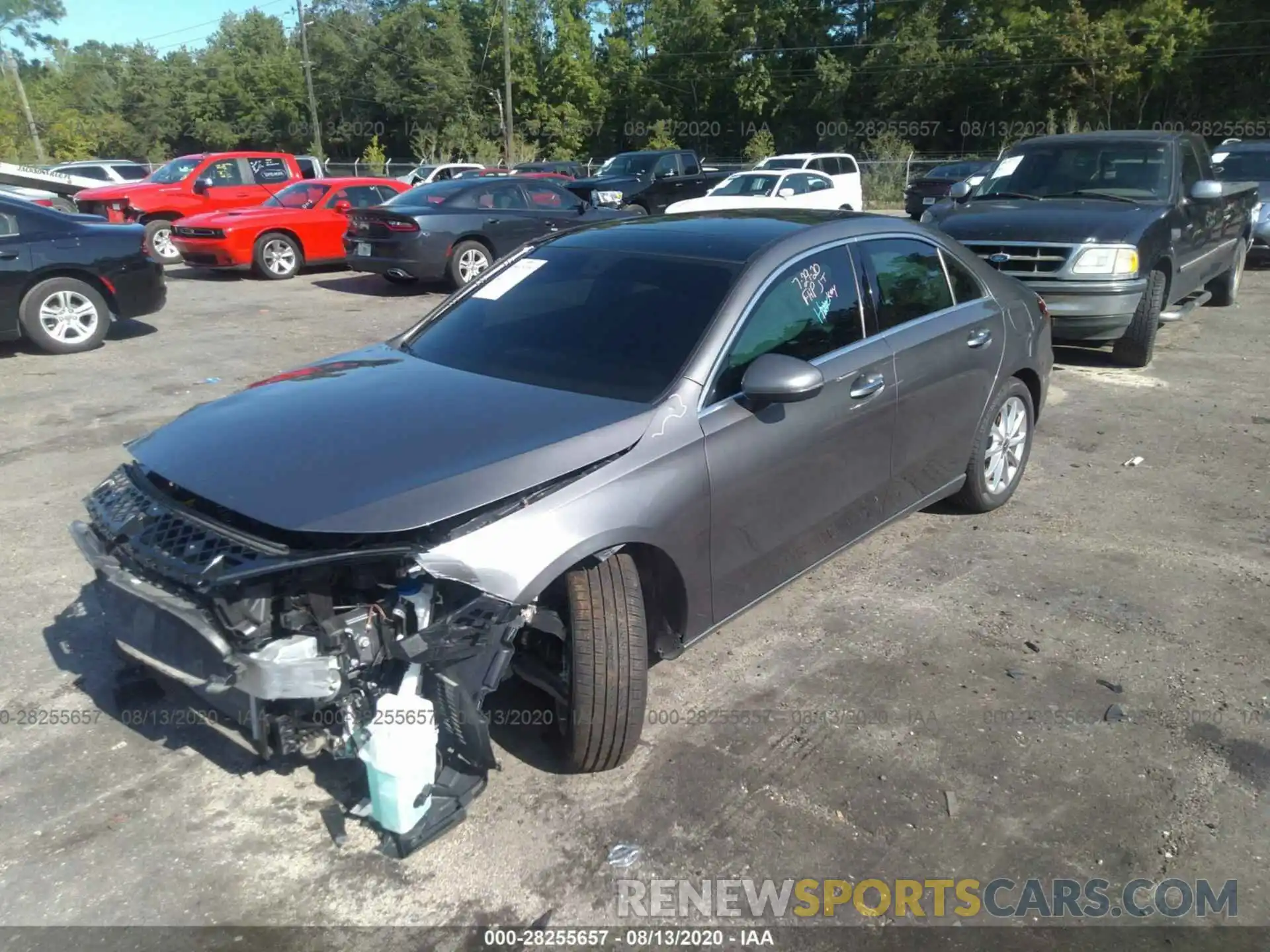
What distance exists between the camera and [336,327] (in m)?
10.9

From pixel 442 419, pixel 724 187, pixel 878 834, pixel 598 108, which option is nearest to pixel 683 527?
pixel 442 419

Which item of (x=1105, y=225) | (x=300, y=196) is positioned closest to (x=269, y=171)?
(x=300, y=196)

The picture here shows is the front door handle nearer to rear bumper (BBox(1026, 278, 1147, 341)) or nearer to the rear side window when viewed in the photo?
rear bumper (BBox(1026, 278, 1147, 341))

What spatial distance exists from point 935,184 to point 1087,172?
51.9ft

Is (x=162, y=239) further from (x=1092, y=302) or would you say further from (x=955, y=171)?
(x=955, y=171)

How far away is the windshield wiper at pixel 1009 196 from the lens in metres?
8.94

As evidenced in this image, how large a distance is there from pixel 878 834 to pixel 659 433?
145 centimetres

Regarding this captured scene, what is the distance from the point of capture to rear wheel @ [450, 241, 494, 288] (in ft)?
42.1

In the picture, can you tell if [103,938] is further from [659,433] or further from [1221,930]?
[1221,930]

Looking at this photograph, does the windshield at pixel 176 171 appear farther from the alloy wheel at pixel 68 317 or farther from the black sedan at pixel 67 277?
the alloy wheel at pixel 68 317

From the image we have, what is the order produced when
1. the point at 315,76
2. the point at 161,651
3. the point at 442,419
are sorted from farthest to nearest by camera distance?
the point at 315,76 < the point at 442,419 < the point at 161,651

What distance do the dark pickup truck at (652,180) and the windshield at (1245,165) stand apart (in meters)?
9.36

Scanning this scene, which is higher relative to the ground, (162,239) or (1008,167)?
(1008,167)

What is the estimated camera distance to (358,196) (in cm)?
1579
